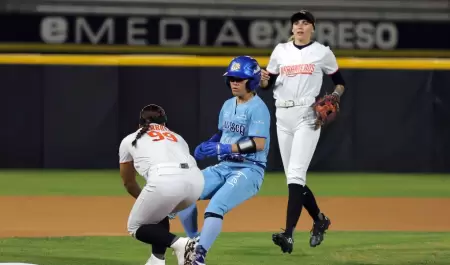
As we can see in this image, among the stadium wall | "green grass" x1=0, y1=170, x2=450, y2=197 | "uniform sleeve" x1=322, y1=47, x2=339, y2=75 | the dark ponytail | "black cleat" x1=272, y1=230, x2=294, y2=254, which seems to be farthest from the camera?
the stadium wall

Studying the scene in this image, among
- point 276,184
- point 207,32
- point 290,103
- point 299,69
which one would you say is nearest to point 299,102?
point 290,103

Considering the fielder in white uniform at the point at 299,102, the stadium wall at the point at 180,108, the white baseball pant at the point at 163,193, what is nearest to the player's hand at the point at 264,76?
the fielder in white uniform at the point at 299,102

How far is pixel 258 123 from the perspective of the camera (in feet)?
20.9

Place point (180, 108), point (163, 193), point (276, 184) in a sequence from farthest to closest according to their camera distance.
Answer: point (180, 108) < point (276, 184) < point (163, 193)

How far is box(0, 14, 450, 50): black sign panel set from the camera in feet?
49.5

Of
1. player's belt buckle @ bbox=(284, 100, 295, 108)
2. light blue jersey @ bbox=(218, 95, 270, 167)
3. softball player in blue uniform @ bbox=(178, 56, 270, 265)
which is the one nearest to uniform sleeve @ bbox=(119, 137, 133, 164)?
softball player in blue uniform @ bbox=(178, 56, 270, 265)

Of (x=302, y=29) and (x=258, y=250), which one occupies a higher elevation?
(x=302, y=29)

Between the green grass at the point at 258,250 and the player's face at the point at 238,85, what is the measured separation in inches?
40.7

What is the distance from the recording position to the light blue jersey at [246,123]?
6.38m

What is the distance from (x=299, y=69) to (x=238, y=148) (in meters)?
1.22

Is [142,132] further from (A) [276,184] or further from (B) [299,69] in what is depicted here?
(A) [276,184]

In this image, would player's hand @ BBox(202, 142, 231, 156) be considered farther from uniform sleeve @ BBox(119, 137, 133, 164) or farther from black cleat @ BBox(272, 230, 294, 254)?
black cleat @ BBox(272, 230, 294, 254)

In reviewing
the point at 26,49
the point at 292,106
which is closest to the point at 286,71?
the point at 292,106

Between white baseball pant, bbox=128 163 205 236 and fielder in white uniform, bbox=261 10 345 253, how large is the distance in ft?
4.13
